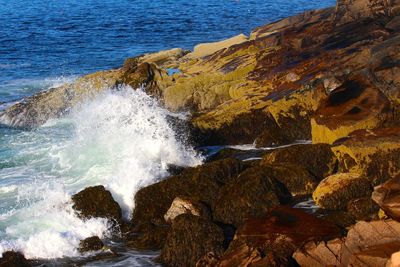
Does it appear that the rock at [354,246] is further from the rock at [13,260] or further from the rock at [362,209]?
the rock at [13,260]

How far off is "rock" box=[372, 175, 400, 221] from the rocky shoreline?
0.02 m

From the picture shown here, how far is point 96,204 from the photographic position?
1567 cm

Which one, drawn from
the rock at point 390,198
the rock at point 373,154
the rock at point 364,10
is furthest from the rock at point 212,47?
the rock at point 390,198

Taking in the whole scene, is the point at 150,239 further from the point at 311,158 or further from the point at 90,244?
the point at 311,158

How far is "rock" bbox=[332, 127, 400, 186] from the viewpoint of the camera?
1549cm

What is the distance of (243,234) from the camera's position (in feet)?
40.8

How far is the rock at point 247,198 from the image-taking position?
1447 cm

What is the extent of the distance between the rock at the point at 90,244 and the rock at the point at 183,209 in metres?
1.51

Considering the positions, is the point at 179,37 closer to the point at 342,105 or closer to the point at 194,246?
the point at 342,105

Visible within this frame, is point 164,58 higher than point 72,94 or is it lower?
higher

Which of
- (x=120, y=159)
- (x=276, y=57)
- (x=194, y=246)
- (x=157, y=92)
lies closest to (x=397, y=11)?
(x=276, y=57)

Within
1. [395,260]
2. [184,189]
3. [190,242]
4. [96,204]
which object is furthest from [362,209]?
[96,204]

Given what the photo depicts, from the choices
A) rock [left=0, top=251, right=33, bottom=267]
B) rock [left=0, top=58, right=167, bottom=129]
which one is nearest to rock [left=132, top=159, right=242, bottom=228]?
rock [left=0, top=251, right=33, bottom=267]

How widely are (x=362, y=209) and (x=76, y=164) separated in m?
8.63
